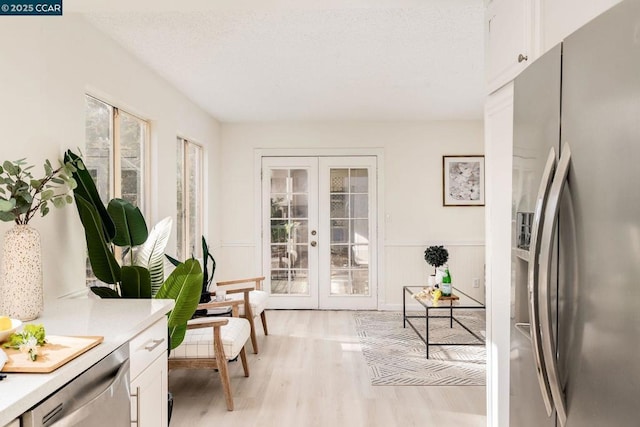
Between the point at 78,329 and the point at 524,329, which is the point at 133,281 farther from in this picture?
the point at 524,329

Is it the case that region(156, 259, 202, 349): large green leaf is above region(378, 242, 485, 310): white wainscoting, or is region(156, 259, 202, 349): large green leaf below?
above

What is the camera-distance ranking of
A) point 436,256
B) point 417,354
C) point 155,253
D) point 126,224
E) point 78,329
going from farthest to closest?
1. point 436,256
2. point 417,354
3. point 155,253
4. point 126,224
5. point 78,329

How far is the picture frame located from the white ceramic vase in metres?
4.77

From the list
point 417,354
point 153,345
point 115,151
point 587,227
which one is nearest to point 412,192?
point 417,354

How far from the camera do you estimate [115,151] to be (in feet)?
10.1

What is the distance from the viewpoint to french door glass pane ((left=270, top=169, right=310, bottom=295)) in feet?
18.5

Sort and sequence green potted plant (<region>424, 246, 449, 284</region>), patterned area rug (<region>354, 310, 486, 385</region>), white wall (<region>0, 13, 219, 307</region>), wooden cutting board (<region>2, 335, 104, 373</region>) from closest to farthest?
wooden cutting board (<region>2, 335, 104, 373</region>) → white wall (<region>0, 13, 219, 307</region>) → patterned area rug (<region>354, 310, 486, 385</region>) → green potted plant (<region>424, 246, 449, 284</region>)

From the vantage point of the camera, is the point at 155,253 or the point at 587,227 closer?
the point at 587,227

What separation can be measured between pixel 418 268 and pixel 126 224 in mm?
3995

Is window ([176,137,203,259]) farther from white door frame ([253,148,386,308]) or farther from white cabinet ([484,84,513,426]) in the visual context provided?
white cabinet ([484,84,513,426])

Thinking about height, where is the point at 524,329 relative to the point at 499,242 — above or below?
below

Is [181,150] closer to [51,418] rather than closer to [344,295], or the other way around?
[344,295]

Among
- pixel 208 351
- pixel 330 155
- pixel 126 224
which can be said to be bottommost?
pixel 208 351

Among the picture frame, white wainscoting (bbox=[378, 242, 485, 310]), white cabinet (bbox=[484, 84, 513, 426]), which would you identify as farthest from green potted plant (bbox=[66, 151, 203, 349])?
the picture frame
